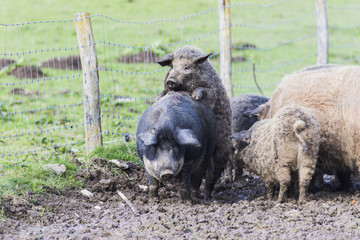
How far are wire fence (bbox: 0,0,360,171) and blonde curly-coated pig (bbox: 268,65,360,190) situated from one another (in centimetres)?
253

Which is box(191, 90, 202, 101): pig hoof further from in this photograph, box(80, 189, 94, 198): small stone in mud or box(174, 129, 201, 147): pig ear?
box(80, 189, 94, 198): small stone in mud

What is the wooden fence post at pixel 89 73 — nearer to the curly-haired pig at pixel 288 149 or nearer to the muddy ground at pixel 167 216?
the muddy ground at pixel 167 216

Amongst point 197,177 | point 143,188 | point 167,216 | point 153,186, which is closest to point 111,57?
point 143,188

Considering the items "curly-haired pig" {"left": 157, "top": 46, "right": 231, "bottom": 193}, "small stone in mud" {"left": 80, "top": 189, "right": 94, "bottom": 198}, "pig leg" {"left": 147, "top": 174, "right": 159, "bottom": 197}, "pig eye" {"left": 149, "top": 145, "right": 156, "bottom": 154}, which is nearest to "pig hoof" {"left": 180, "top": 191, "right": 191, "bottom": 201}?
"pig leg" {"left": 147, "top": 174, "right": 159, "bottom": 197}

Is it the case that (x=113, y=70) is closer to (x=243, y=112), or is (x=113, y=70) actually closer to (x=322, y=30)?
(x=243, y=112)

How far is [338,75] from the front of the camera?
7277 millimetres

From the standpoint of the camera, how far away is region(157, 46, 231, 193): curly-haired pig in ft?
24.2

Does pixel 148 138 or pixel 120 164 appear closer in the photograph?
pixel 148 138

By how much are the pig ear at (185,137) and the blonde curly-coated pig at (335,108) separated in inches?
69.6

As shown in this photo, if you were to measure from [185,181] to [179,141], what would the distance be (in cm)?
76

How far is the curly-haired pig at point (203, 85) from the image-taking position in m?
7.38

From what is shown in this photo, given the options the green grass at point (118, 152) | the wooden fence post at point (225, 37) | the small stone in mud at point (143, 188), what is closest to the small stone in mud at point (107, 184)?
the small stone in mud at point (143, 188)

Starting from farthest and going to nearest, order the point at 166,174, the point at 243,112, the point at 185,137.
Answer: the point at 243,112
the point at 166,174
the point at 185,137

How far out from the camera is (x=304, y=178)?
262 inches
